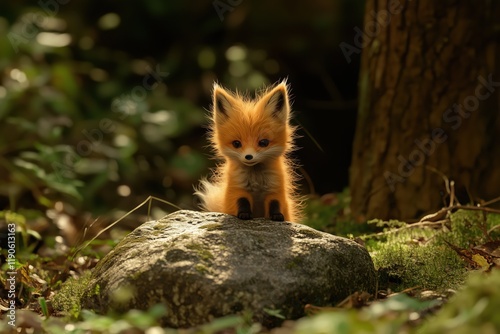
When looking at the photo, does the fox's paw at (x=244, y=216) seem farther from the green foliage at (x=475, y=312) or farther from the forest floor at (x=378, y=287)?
the green foliage at (x=475, y=312)

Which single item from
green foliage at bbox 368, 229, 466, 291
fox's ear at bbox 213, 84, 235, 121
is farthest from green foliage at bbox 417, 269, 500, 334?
fox's ear at bbox 213, 84, 235, 121

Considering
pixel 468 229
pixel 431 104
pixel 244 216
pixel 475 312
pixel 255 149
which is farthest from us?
pixel 431 104

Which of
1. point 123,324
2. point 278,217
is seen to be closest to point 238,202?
point 278,217

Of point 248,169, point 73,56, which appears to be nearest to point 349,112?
point 73,56

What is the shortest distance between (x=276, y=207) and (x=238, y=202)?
0.87ft

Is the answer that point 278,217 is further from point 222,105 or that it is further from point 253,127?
point 222,105

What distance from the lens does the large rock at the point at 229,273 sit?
362 cm

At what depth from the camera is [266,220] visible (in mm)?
4684

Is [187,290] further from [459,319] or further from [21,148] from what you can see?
[21,148]

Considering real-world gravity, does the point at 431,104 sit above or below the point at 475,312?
above

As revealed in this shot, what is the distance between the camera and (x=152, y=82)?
10.2 meters

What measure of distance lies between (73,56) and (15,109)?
180cm

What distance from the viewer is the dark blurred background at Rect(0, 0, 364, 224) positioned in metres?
8.77

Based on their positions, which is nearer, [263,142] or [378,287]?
[378,287]
